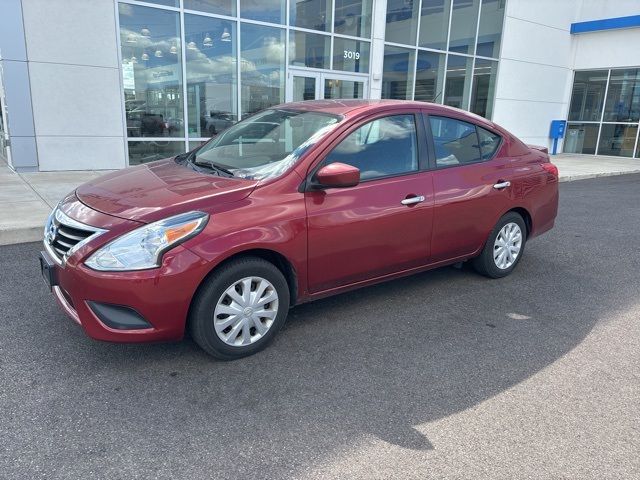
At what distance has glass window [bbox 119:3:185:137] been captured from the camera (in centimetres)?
1023

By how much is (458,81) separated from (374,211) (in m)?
13.8

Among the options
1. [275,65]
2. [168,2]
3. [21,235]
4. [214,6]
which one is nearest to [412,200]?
[21,235]

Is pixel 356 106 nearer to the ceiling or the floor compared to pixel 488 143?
nearer to the ceiling

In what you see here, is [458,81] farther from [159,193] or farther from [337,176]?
[159,193]

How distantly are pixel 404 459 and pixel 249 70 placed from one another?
35.3 feet

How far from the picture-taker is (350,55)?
13.4 metres

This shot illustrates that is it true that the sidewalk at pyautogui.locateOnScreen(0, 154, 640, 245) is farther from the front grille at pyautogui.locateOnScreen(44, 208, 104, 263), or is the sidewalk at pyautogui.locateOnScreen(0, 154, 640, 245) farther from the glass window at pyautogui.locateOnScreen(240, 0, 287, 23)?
the glass window at pyautogui.locateOnScreen(240, 0, 287, 23)

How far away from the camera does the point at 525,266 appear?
557 centimetres

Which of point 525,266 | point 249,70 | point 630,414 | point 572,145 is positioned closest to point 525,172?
point 525,266

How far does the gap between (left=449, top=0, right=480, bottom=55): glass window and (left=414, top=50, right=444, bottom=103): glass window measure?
2.34 feet

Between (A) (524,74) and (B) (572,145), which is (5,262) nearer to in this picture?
(A) (524,74)

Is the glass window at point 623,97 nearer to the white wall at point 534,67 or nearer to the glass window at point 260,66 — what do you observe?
the white wall at point 534,67

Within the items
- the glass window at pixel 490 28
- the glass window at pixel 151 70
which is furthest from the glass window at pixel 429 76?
the glass window at pixel 151 70

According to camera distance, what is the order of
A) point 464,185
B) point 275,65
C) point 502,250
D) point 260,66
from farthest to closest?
point 275,65 < point 260,66 < point 502,250 < point 464,185
